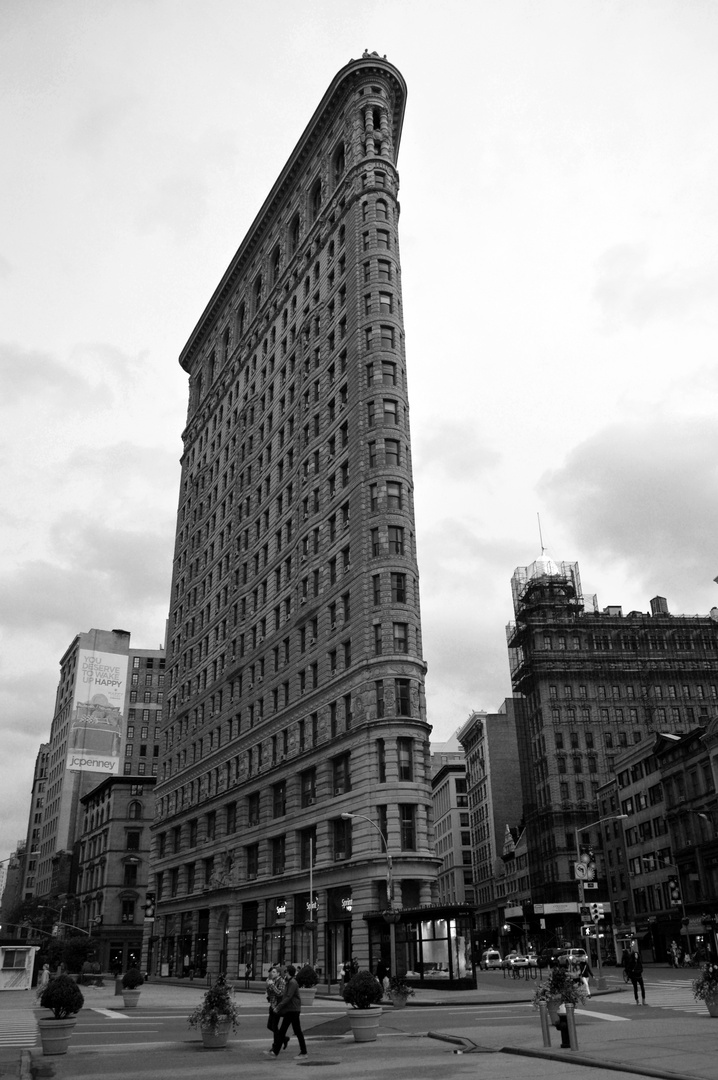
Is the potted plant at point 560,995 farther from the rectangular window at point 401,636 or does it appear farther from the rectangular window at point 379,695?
the rectangular window at point 401,636

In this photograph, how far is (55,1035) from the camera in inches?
804

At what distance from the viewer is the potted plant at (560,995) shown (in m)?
17.9

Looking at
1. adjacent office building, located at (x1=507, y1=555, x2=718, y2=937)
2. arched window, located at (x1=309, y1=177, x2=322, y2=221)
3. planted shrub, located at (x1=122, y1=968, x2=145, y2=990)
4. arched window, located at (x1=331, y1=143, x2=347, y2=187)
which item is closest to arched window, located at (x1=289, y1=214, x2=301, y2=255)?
arched window, located at (x1=309, y1=177, x2=322, y2=221)

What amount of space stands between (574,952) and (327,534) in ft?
148

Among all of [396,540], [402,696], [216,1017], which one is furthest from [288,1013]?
[396,540]

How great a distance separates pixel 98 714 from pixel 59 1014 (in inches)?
4174

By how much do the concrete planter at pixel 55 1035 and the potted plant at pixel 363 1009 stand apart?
695 cm

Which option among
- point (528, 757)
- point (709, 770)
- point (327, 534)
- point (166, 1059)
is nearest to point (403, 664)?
point (327, 534)

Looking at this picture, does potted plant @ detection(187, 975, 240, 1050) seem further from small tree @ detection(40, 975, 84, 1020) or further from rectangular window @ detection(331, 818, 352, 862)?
rectangular window @ detection(331, 818, 352, 862)

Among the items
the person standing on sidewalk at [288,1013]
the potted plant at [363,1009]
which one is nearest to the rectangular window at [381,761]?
the potted plant at [363,1009]

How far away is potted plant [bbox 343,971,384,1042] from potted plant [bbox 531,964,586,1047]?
18.8ft

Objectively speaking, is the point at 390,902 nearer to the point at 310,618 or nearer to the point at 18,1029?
the point at 18,1029

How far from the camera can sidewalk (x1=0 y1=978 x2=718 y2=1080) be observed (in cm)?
1559

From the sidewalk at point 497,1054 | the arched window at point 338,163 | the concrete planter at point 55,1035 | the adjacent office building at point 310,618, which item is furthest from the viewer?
the arched window at point 338,163
